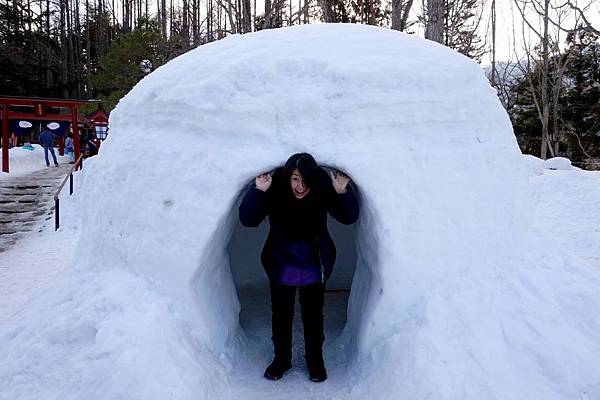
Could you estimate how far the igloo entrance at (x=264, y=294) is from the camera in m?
3.64

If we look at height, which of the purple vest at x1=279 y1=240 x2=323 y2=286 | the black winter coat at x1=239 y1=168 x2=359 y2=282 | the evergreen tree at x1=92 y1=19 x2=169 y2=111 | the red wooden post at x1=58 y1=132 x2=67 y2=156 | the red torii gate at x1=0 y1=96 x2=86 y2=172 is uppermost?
the evergreen tree at x1=92 y1=19 x2=169 y2=111

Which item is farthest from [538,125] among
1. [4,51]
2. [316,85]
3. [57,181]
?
[4,51]

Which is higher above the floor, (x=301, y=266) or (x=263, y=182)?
(x=263, y=182)

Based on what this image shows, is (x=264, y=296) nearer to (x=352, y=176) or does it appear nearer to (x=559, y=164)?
(x=352, y=176)

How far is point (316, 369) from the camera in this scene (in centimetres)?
313

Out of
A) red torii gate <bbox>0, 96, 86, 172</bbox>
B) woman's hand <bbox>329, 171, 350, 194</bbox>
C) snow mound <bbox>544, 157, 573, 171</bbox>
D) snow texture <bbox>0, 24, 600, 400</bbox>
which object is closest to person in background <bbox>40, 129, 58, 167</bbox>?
red torii gate <bbox>0, 96, 86, 172</bbox>

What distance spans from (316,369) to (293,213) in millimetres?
1028

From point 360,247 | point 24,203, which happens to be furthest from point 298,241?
point 24,203

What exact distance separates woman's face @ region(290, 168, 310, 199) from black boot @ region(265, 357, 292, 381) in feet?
3.63

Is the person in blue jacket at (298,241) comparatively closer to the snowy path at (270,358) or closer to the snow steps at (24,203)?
the snowy path at (270,358)

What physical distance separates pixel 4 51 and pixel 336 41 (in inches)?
948

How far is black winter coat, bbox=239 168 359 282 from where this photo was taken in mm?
3051

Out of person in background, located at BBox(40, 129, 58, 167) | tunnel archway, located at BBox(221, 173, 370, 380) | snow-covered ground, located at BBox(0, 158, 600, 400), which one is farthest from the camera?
person in background, located at BBox(40, 129, 58, 167)

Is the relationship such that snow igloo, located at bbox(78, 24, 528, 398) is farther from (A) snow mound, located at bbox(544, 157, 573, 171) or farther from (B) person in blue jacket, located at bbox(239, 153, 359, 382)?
(A) snow mound, located at bbox(544, 157, 573, 171)
